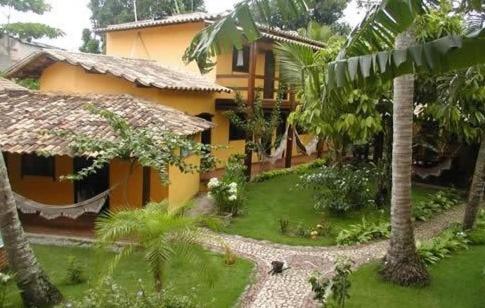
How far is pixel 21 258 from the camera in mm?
5988

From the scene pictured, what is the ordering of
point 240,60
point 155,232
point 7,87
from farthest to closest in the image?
point 240,60 → point 7,87 → point 155,232

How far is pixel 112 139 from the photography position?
9258mm

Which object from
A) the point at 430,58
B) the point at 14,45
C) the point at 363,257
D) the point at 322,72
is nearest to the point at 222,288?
the point at 363,257

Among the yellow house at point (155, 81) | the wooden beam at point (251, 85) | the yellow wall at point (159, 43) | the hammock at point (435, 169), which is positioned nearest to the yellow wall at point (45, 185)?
the yellow house at point (155, 81)

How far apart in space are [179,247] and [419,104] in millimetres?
8354

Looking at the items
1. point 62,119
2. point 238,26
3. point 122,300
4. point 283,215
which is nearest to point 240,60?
point 283,215

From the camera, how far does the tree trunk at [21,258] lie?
19.1ft

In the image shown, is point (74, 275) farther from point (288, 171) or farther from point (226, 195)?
point (288, 171)

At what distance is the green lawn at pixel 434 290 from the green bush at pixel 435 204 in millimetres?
3113

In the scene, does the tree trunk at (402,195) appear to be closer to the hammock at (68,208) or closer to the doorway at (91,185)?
the hammock at (68,208)

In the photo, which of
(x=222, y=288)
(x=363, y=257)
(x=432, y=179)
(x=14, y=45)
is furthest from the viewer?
(x=14, y=45)

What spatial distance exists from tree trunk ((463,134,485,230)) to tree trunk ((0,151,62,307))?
7474 mm

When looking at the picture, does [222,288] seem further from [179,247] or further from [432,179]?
[432,179]

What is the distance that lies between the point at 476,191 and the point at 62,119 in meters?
8.77
